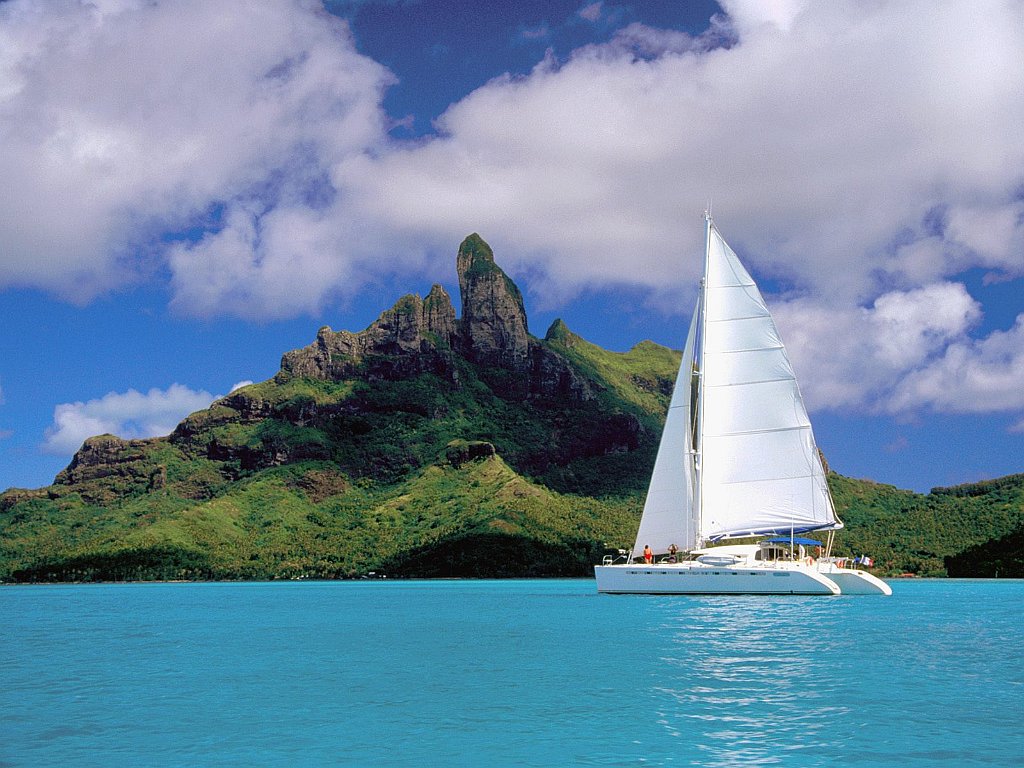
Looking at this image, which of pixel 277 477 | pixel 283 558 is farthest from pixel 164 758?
A: pixel 277 477

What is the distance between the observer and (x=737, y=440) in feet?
141

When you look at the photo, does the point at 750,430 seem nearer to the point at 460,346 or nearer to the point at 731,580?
the point at 731,580

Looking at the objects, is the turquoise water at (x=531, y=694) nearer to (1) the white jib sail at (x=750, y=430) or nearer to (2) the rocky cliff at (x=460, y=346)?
(1) the white jib sail at (x=750, y=430)

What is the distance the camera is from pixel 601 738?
1425 centimetres

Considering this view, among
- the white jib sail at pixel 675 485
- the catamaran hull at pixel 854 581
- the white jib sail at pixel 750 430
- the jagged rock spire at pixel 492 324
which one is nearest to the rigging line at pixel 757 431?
the white jib sail at pixel 750 430

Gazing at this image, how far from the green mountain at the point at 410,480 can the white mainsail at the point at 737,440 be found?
6308 centimetres

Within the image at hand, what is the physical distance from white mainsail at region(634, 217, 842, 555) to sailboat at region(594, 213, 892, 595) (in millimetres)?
44

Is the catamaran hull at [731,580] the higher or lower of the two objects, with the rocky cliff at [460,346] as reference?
lower

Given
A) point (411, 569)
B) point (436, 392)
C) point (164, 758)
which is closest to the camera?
point (164, 758)

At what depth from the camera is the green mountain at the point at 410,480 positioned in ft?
391

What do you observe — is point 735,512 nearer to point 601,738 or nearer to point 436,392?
point 601,738

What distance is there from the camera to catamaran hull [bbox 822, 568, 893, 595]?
1735 inches

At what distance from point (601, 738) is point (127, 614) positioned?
41.7 m

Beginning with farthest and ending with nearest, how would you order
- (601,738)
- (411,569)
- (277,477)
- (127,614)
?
1. (277,477)
2. (411,569)
3. (127,614)
4. (601,738)
